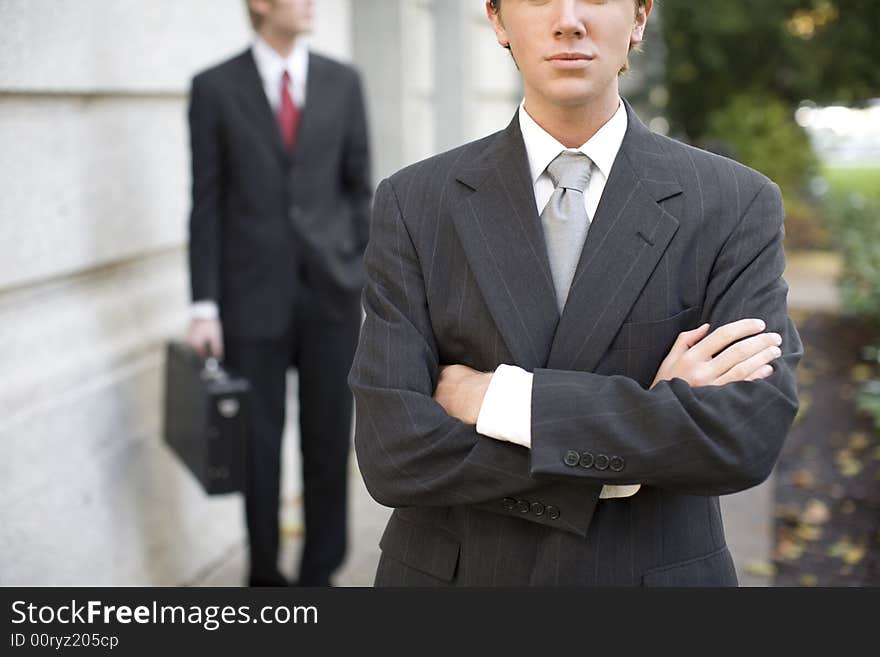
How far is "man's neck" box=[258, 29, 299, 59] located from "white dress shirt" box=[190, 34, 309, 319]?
1 cm

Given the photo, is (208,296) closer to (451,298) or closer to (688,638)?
(451,298)

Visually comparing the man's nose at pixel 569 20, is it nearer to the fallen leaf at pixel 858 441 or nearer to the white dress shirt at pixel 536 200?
the white dress shirt at pixel 536 200

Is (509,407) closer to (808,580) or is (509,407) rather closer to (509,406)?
(509,406)

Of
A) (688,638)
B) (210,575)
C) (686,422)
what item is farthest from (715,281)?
(210,575)

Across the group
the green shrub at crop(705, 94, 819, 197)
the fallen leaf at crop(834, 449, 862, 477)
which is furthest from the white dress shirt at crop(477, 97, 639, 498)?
the green shrub at crop(705, 94, 819, 197)

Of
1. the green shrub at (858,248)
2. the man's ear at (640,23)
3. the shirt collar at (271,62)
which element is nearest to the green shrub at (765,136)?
the green shrub at (858,248)

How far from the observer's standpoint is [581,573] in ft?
6.61

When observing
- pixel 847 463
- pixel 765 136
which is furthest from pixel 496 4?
pixel 765 136

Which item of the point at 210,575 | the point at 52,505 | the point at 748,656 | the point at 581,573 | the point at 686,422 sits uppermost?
the point at 686,422

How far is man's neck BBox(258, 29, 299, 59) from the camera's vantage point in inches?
167

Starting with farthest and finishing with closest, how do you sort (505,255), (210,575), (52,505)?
(210,575) < (52,505) < (505,255)

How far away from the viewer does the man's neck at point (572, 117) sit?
2.00 metres

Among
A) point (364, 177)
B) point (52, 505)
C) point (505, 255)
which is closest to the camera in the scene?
point (505, 255)

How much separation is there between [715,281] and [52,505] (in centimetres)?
260
